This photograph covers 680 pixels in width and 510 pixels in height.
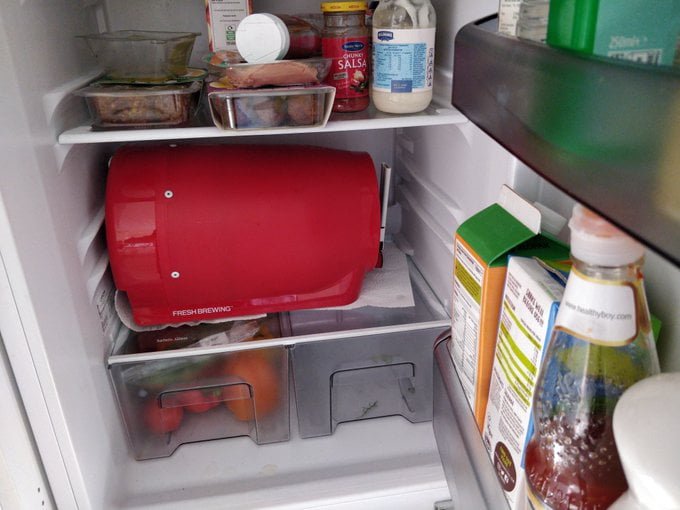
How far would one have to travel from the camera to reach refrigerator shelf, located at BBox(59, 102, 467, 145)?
2.75 feet

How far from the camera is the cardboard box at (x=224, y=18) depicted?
1030 millimetres

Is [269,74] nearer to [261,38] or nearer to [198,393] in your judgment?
[261,38]

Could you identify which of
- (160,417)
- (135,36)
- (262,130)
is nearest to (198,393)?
(160,417)

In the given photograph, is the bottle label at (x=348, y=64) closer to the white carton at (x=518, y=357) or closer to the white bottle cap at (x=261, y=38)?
the white bottle cap at (x=261, y=38)

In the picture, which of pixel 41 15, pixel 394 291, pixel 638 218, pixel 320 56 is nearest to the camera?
pixel 638 218

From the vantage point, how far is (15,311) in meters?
0.73

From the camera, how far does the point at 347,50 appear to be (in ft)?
3.07

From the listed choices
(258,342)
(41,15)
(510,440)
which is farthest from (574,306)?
(41,15)

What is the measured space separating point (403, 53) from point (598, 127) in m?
0.58

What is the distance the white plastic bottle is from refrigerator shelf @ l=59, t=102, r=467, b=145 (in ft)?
0.10

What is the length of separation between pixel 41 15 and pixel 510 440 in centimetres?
88

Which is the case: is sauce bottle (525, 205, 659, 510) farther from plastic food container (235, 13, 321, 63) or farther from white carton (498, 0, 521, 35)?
plastic food container (235, 13, 321, 63)

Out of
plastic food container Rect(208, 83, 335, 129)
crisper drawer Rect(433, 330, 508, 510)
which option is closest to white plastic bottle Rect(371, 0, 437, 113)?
plastic food container Rect(208, 83, 335, 129)

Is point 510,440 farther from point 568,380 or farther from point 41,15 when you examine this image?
point 41,15
